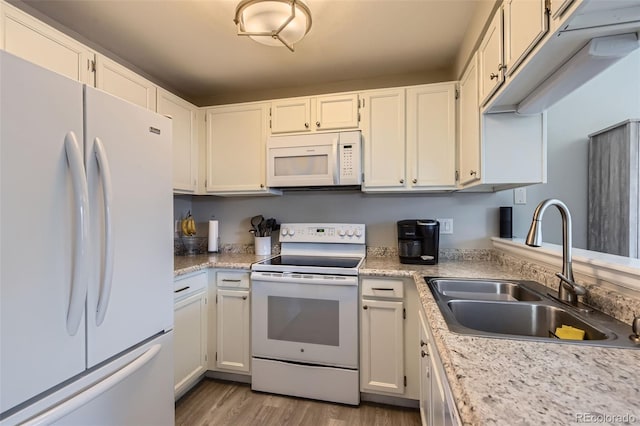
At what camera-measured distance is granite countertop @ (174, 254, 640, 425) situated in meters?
0.51

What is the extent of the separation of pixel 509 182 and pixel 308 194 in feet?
5.01

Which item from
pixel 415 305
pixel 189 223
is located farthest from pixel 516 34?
pixel 189 223

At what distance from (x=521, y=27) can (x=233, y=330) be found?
7.65 feet

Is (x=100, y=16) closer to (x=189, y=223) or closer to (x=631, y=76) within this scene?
(x=189, y=223)

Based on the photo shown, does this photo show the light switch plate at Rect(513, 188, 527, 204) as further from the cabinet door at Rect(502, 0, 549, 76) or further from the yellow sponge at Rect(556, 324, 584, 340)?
the yellow sponge at Rect(556, 324, 584, 340)

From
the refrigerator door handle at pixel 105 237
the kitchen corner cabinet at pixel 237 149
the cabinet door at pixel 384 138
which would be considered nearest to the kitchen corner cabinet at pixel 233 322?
the kitchen corner cabinet at pixel 237 149

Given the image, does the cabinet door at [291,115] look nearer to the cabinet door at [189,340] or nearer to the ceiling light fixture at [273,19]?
the ceiling light fixture at [273,19]

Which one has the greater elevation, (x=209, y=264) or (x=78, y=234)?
(x=78, y=234)

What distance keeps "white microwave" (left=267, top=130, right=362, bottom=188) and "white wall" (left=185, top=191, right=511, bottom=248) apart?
35 cm

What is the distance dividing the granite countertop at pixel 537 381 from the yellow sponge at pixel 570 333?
19 centimetres

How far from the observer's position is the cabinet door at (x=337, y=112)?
7.29ft

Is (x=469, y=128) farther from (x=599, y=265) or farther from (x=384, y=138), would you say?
(x=599, y=265)

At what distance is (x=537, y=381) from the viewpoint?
61 cm

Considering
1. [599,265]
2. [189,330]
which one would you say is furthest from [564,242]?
[189,330]
